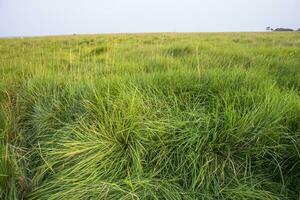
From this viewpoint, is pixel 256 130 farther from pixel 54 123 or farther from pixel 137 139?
pixel 54 123

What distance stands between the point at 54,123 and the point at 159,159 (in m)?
1.10

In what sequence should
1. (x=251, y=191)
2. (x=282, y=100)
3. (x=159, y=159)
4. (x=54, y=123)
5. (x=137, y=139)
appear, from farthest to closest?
(x=54, y=123) < (x=282, y=100) < (x=137, y=139) < (x=159, y=159) < (x=251, y=191)

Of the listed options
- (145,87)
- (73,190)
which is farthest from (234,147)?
(73,190)

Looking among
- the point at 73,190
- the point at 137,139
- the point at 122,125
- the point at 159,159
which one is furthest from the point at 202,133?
the point at 73,190

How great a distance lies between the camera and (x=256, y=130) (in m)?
1.76

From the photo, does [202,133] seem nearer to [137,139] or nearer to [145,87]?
[137,139]

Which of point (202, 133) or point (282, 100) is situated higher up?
point (282, 100)

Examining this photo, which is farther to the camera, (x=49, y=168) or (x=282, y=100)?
(x=282, y=100)

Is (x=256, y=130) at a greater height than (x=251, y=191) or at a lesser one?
greater

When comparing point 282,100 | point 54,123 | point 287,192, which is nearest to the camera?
point 287,192

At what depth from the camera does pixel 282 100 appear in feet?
6.71

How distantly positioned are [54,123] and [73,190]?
892mm

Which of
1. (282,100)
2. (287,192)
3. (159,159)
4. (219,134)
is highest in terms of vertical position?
(282,100)

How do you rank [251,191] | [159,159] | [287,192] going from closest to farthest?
[251,191] < [287,192] < [159,159]
